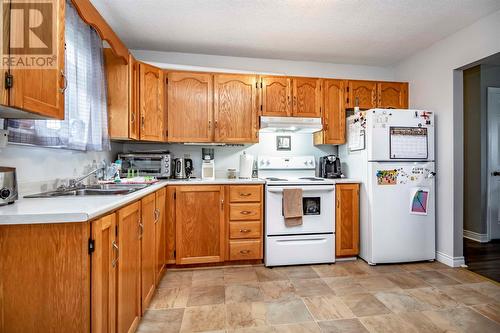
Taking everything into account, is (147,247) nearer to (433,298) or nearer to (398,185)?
(433,298)

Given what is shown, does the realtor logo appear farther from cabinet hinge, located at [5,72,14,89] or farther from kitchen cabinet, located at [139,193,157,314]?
kitchen cabinet, located at [139,193,157,314]

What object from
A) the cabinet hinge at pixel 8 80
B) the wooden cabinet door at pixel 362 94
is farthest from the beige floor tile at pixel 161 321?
the wooden cabinet door at pixel 362 94

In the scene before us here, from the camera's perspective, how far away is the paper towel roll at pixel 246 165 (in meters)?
3.04

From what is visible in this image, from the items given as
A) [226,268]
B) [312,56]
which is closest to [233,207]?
[226,268]

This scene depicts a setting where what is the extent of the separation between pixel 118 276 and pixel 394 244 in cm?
264

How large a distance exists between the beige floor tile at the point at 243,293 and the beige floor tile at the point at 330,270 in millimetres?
685

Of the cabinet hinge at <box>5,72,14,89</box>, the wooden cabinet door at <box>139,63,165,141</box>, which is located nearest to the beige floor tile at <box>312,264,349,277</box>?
the wooden cabinet door at <box>139,63,165,141</box>

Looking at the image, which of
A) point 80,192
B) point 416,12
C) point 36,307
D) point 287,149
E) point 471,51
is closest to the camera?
point 36,307

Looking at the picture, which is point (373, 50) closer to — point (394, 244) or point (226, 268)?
point (394, 244)

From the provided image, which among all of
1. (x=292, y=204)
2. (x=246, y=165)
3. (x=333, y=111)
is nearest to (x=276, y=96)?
(x=333, y=111)

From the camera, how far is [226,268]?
8.73 feet

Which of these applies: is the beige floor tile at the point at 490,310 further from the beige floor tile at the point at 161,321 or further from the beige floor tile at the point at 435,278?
the beige floor tile at the point at 161,321

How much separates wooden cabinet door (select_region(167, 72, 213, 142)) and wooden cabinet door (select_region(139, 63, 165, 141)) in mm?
97

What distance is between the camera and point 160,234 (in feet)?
7.54
